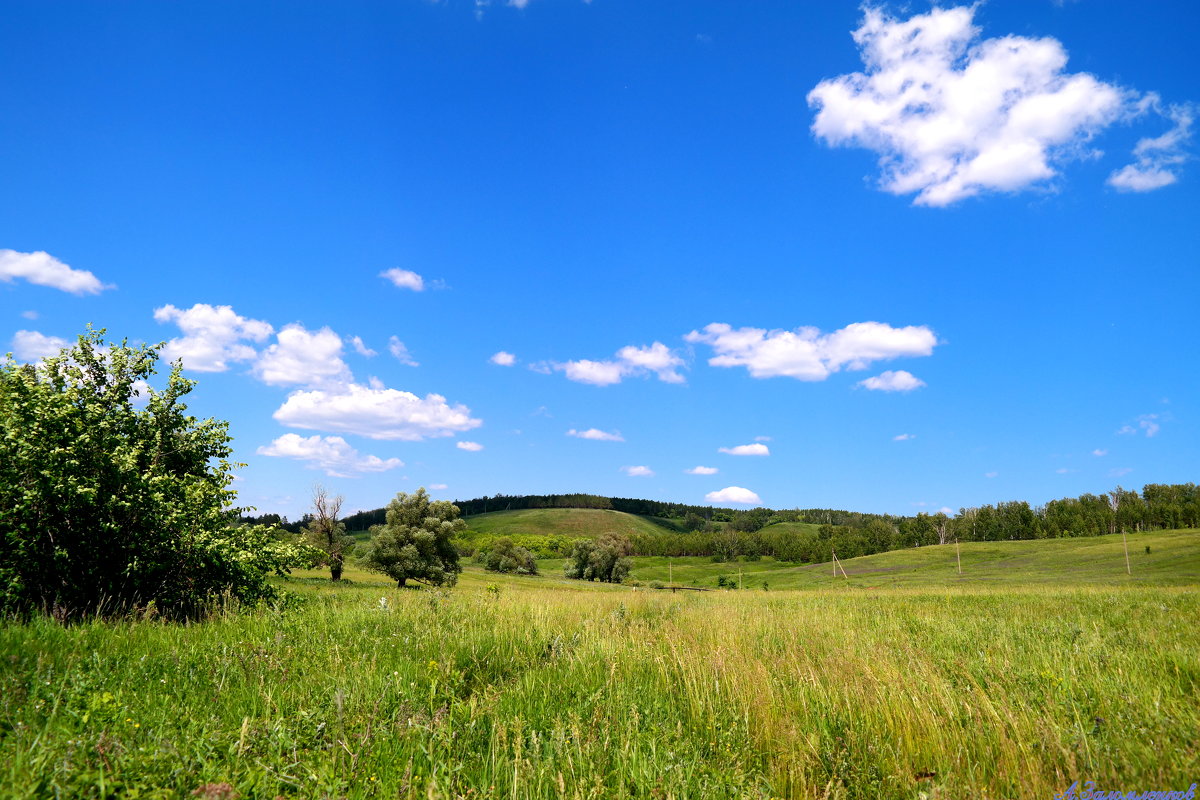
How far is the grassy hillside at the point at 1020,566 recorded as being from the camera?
2349 inches

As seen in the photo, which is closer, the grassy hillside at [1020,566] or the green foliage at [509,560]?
the grassy hillside at [1020,566]

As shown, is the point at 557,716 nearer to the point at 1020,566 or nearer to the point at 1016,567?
the point at 1016,567

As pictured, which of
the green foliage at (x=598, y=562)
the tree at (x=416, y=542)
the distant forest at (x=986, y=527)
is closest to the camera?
the tree at (x=416, y=542)

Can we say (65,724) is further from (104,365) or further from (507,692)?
(104,365)

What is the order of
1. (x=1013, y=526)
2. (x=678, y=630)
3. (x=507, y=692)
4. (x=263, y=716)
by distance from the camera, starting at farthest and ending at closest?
(x=1013, y=526)
(x=678, y=630)
(x=507, y=692)
(x=263, y=716)

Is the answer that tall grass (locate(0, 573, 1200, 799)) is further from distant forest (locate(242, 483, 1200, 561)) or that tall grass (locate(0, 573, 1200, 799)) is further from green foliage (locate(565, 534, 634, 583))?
distant forest (locate(242, 483, 1200, 561))

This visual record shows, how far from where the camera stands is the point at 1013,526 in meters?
147

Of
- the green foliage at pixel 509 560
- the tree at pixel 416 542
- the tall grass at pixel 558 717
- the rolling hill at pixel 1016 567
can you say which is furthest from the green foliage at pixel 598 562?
the tall grass at pixel 558 717

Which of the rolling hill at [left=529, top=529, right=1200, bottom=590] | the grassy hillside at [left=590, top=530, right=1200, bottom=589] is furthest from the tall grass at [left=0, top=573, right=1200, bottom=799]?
the grassy hillside at [left=590, top=530, right=1200, bottom=589]

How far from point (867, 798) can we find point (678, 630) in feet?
19.5

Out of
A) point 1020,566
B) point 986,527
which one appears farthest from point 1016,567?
point 986,527

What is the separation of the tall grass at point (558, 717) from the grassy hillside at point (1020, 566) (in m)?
54.3

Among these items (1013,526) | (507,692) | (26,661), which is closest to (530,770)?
(507,692)

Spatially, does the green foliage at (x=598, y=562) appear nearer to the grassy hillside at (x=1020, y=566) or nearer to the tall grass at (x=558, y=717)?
the grassy hillside at (x=1020, y=566)
